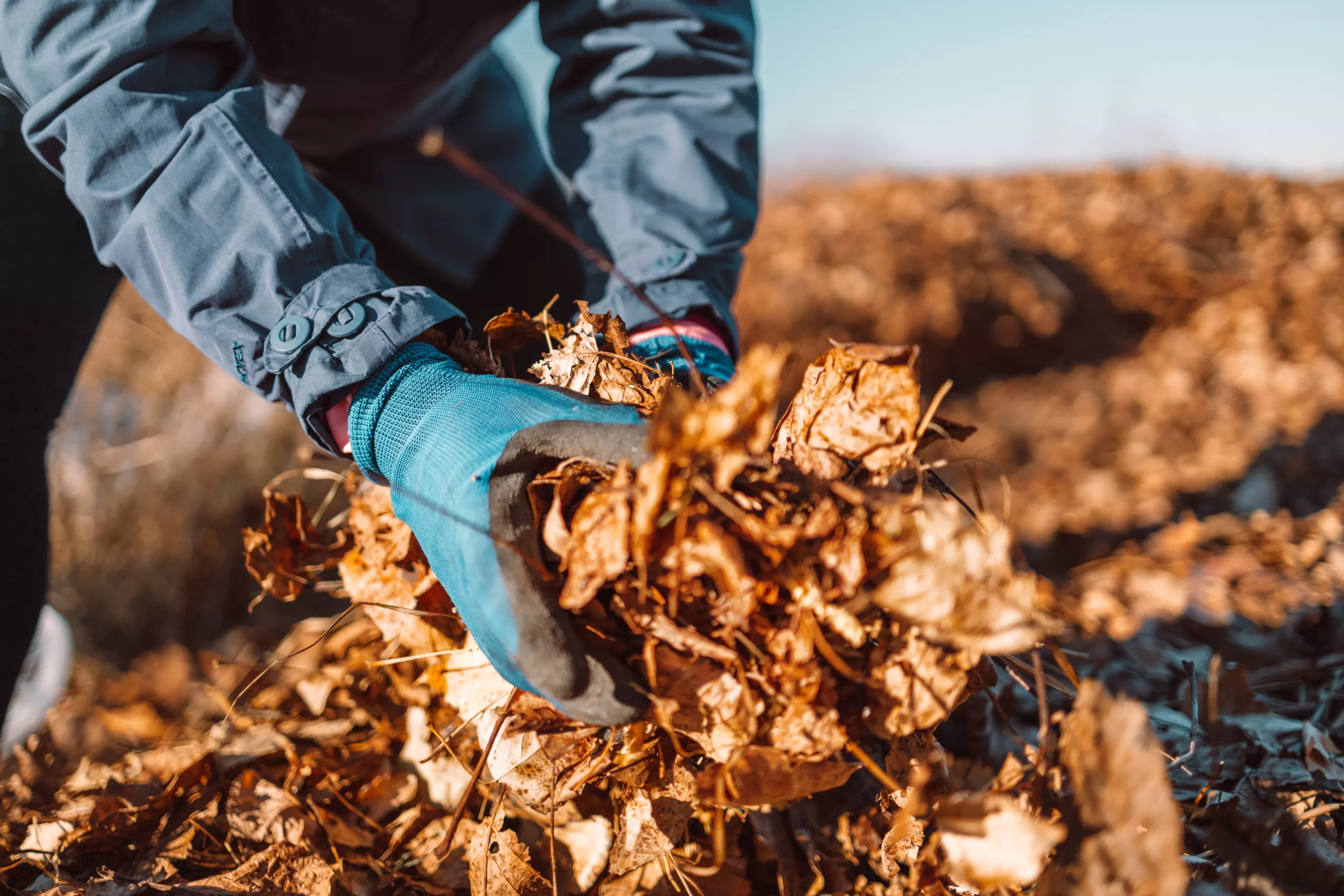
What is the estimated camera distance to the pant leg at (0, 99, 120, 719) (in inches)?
53.1

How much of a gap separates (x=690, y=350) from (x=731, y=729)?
2.24ft

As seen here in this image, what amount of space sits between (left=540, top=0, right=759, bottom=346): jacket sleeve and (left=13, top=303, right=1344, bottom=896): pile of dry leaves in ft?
1.45

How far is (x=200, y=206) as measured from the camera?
104cm

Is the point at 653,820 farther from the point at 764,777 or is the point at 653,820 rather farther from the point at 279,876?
the point at 279,876

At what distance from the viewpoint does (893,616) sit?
2.64 ft

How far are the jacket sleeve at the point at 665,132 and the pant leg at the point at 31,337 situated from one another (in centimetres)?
98

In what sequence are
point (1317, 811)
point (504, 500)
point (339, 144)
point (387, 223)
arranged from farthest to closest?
point (387, 223), point (339, 144), point (1317, 811), point (504, 500)

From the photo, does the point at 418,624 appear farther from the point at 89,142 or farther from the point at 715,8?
the point at 715,8

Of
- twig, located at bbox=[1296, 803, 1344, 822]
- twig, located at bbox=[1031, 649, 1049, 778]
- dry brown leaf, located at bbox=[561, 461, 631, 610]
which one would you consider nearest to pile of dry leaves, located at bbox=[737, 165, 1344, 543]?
twig, located at bbox=[1296, 803, 1344, 822]

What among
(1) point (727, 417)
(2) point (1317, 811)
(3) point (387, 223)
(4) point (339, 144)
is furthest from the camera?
(3) point (387, 223)

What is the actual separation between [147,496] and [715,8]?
3.54 metres

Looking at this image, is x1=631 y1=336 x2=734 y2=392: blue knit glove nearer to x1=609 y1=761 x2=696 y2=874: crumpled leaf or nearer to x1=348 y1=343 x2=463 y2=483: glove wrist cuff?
x1=348 y1=343 x2=463 y2=483: glove wrist cuff

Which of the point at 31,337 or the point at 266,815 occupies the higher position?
the point at 31,337

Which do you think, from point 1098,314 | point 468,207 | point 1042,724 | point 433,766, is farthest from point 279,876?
point 1098,314
